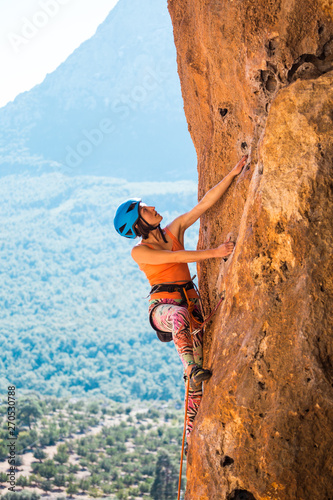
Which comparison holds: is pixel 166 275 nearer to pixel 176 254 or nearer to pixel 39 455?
pixel 176 254

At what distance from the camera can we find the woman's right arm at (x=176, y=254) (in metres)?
4.81

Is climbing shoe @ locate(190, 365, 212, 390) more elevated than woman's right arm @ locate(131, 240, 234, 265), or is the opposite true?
woman's right arm @ locate(131, 240, 234, 265)

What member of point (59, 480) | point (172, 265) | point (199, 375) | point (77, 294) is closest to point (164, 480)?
point (59, 480)

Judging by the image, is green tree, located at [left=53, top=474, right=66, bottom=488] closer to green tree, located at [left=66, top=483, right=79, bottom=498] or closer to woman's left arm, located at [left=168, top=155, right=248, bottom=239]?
green tree, located at [left=66, top=483, right=79, bottom=498]

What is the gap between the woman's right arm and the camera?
15.8 feet

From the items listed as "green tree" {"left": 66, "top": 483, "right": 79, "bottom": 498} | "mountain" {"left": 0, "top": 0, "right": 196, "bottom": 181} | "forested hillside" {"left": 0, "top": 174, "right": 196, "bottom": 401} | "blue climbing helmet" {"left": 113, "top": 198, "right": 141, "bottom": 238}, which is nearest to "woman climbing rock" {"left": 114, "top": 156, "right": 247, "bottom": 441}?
"blue climbing helmet" {"left": 113, "top": 198, "right": 141, "bottom": 238}

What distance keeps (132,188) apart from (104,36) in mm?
23619

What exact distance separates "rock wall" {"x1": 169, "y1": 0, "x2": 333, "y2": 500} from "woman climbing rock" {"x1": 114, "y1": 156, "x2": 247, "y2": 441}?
0.28 meters

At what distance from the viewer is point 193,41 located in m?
5.84

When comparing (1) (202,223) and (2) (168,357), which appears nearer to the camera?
(1) (202,223)

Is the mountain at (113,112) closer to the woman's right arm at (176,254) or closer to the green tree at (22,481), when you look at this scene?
the green tree at (22,481)

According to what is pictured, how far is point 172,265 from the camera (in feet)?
17.3

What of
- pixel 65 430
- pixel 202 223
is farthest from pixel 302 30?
pixel 65 430

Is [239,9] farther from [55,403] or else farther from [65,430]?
[55,403]
